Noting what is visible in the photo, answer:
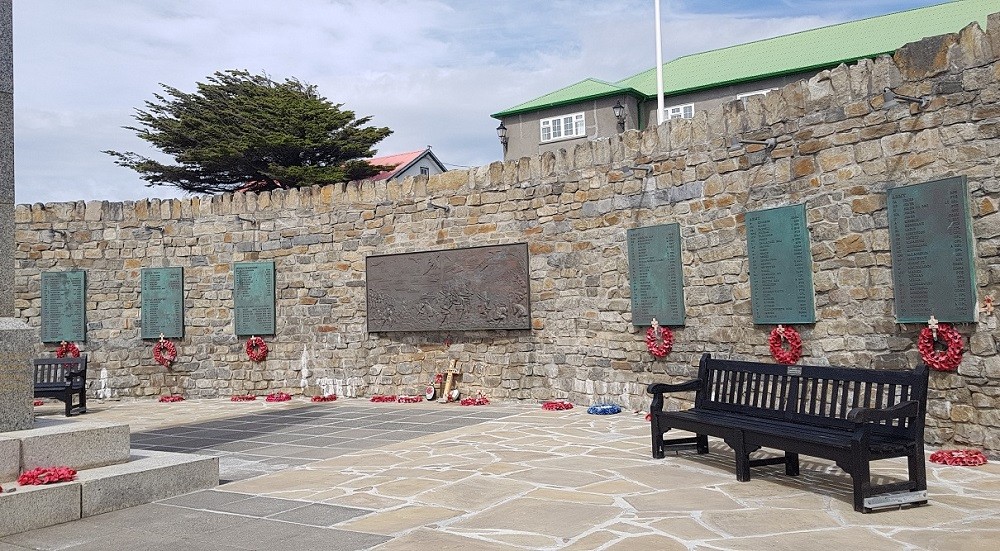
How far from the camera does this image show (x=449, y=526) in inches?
173

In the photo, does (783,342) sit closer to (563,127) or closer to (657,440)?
(657,440)

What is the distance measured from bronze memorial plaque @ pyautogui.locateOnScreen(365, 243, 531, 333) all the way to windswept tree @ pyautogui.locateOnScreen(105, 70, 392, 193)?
1464cm

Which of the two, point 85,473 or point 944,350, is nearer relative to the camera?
point 85,473

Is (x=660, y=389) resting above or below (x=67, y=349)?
below

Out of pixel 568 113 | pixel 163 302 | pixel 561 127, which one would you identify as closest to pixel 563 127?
pixel 561 127

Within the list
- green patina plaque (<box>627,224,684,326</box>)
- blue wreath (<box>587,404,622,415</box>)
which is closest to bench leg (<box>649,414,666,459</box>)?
green patina plaque (<box>627,224,684,326</box>)

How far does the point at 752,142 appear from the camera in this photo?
25.9 ft

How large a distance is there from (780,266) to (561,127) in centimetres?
1764

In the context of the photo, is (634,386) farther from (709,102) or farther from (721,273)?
(709,102)

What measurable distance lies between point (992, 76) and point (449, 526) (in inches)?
199

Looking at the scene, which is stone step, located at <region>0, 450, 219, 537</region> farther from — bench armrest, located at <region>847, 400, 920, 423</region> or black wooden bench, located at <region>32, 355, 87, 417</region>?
black wooden bench, located at <region>32, 355, 87, 417</region>

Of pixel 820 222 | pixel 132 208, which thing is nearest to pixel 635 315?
pixel 820 222

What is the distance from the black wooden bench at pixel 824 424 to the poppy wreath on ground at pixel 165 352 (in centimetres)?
898

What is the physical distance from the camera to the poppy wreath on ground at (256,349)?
484 inches
